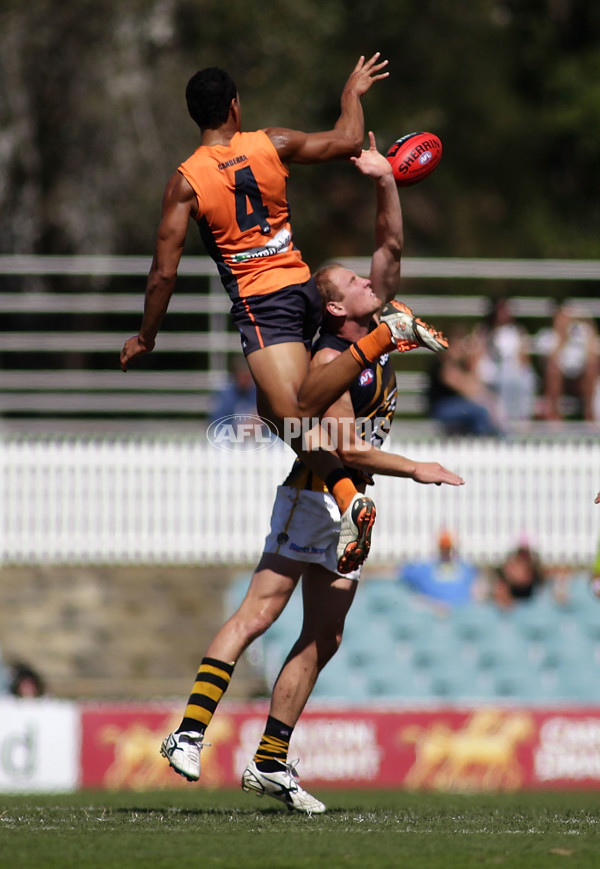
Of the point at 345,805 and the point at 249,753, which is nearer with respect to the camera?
the point at 345,805

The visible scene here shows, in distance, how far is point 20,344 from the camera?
16047 millimetres

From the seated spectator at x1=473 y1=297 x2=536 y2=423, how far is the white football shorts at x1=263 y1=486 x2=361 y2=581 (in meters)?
7.16

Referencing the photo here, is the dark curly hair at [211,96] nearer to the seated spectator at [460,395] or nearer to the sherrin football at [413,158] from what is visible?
the sherrin football at [413,158]

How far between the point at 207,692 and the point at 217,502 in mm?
7807

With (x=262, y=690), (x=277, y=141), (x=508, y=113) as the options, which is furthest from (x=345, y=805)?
(x=508, y=113)

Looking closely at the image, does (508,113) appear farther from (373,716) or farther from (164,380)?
(373,716)

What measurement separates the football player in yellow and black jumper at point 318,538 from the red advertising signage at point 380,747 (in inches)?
179

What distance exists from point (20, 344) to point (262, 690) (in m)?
5.22

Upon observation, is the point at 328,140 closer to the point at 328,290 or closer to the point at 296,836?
the point at 328,290

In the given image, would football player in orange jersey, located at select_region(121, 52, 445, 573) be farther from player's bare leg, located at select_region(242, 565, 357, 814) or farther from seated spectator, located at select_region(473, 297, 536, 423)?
seated spectator, located at select_region(473, 297, 536, 423)

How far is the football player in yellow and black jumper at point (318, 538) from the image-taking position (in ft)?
A: 22.3

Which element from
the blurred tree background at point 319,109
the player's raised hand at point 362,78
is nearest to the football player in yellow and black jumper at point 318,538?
the player's raised hand at point 362,78

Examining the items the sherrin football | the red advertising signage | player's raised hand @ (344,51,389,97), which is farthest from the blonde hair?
the red advertising signage

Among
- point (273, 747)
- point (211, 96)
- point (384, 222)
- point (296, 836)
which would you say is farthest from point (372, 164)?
point (296, 836)
